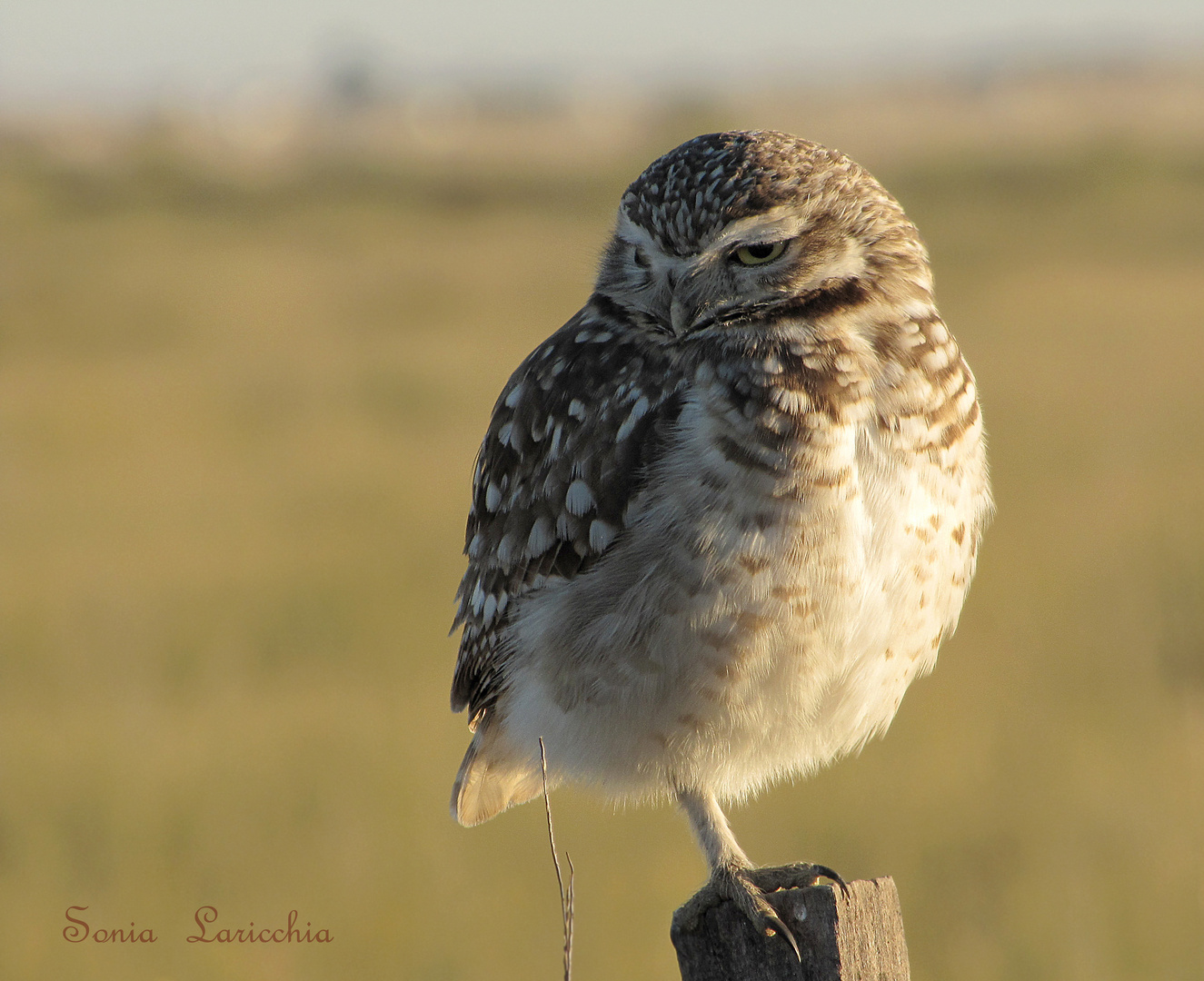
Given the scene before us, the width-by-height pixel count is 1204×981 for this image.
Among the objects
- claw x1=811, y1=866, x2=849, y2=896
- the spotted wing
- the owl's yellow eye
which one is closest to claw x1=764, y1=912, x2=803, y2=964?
claw x1=811, y1=866, x2=849, y2=896

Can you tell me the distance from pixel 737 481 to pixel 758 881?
1.02m

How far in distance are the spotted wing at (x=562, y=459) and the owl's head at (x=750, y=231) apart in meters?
0.15

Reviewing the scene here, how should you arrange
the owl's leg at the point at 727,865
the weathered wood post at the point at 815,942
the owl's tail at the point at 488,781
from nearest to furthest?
the weathered wood post at the point at 815,942
the owl's leg at the point at 727,865
the owl's tail at the point at 488,781

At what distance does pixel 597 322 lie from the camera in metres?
3.65

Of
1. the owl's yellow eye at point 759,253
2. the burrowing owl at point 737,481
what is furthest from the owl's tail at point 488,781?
the owl's yellow eye at point 759,253

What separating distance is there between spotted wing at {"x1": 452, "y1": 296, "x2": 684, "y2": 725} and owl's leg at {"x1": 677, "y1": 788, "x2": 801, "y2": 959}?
26.5 inches

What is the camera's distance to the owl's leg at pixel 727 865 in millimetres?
2789

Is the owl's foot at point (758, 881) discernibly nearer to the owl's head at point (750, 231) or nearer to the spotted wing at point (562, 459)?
the spotted wing at point (562, 459)

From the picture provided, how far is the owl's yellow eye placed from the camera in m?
3.31

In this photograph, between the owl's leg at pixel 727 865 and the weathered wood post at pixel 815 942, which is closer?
the weathered wood post at pixel 815 942

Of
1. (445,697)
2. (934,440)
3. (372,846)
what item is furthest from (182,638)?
(934,440)

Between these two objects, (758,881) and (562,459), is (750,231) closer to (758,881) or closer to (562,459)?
(562,459)

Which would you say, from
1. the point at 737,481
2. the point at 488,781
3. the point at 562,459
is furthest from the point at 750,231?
the point at 488,781

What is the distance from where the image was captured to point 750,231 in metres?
3.29
